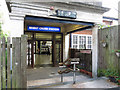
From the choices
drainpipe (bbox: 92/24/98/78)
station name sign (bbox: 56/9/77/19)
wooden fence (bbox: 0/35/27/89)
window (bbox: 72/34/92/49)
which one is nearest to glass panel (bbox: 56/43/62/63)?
window (bbox: 72/34/92/49)

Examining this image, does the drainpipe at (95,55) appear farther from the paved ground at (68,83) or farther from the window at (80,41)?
the window at (80,41)

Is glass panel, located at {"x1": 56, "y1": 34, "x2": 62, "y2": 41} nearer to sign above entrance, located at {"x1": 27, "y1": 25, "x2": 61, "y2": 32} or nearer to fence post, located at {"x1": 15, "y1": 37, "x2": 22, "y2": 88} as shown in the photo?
sign above entrance, located at {"x1": 27, "y1": 25, "x2": 61, "y2": 32}

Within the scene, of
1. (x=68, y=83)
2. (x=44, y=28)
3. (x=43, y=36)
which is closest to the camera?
(x=68, y=83)

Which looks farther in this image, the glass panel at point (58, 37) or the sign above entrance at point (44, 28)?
the glass panel at point (58, 37)

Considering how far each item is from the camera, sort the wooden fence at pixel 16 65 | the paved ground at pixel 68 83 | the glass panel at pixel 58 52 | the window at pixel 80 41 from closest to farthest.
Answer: the wooden fence at pixel 16 65 < the paved ground at pixel 68 83 < the glass panel at pixel 58 52 < the window at pixel 80 41

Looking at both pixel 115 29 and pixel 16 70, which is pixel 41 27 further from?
pixel 16 70

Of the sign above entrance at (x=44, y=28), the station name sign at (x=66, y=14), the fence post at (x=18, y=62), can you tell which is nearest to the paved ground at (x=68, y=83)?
the fence post at (x=18, y=62)

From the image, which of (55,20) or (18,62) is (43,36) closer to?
(55,20)

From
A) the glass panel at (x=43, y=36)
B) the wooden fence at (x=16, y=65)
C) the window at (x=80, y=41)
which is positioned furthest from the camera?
the window at (x=80, y=41)

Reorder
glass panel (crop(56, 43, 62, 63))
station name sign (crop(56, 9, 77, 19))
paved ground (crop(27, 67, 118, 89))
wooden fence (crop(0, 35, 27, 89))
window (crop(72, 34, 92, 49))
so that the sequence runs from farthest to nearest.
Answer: window (crop(72, 34, 92, 49)) < glass panel (crop(56, 43, 62, 63)) < station name sign (crop(56, 9, 77, 19)) < paved ground (crop(27, 67, 118, 89)) < wooden fence (crop(0, 35, 27, 89))

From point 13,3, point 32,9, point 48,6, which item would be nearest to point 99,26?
point 48,6

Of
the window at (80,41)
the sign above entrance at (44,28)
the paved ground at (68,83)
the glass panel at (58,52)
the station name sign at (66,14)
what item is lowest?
the paved ground at (68,83)

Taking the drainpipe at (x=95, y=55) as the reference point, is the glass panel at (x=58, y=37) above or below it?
above

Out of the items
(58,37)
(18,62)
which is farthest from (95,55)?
(18,62)
